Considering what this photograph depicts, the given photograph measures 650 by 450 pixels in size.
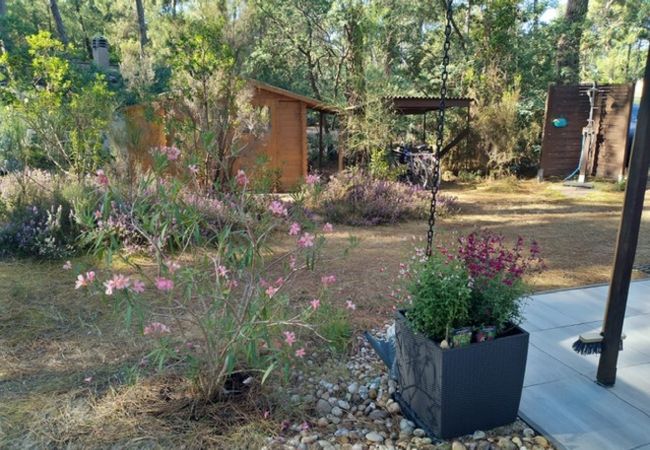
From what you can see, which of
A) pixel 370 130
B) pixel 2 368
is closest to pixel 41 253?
pixel 2 368

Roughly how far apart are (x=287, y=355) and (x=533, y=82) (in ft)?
45.1

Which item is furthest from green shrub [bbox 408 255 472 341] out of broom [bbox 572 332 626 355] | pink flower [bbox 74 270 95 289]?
pink flower [bbox 74 270 95 289]

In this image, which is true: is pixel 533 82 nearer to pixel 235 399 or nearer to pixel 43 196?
pixel 43 196

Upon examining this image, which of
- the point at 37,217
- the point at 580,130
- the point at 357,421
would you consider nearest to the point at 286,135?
the point at 37,217

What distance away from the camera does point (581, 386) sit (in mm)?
2498

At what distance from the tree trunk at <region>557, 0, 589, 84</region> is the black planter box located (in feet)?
45.6

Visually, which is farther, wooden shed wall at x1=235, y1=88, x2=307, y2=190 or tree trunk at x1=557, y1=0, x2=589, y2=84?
tree trunk at x1=557, y1=0, x2=589, y2=84

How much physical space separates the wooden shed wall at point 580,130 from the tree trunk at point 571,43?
3.56 metres

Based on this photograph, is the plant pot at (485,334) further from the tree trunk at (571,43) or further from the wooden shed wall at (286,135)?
the tree trunk at (571,43)

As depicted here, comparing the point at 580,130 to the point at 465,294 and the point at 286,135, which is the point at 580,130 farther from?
the point at 465,294

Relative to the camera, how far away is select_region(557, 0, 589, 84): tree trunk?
13.6 meters

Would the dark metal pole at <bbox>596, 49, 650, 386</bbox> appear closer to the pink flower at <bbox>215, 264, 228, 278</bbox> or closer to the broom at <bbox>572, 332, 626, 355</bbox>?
the broom at <bbox>572, 332, 626, 355</bbox>

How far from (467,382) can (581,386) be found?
894mm

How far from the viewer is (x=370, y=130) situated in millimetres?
8625
